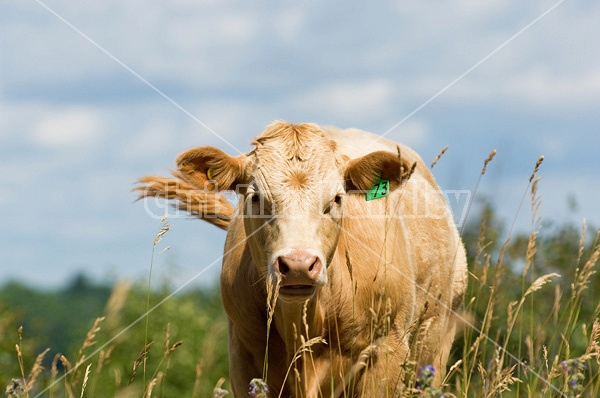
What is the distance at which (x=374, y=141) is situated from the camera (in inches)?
267

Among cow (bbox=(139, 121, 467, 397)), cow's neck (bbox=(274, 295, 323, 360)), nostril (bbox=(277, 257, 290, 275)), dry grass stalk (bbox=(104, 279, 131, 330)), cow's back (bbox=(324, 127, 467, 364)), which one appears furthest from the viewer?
cow's back (bbox=(324, 127, 467, 364))

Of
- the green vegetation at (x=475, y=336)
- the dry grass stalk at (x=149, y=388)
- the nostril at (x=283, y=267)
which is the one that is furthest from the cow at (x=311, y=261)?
the dry grass stalk at (x=149, y=388)

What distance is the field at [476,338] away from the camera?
10.8 feet

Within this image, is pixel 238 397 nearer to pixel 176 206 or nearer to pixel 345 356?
pixel 345 356

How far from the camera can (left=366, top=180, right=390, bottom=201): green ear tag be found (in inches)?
189

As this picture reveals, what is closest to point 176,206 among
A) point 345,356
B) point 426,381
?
point 345,356

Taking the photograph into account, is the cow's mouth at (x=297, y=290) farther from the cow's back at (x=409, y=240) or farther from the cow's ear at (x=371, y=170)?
the cow's ear at (x=371, y=170)

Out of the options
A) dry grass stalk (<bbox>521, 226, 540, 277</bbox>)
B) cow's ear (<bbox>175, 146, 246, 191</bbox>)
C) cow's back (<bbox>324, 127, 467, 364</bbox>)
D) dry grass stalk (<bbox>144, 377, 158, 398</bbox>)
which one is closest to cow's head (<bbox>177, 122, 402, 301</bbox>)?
cow's ear (<bbox>175, 146, 246, 191</bbox>)

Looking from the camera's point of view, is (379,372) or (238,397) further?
(238,397)

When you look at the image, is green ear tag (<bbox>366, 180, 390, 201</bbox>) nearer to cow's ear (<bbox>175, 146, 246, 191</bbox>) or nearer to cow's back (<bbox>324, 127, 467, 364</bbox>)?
cow's back (<bbox>324, 127, 467, 364</bbox>)

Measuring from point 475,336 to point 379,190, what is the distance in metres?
9.58

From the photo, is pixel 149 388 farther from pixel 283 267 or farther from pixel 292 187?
pixel 292 187

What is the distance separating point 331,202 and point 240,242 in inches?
40.6

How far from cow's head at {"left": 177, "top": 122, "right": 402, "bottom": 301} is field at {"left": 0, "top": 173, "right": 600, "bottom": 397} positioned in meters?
0.59
